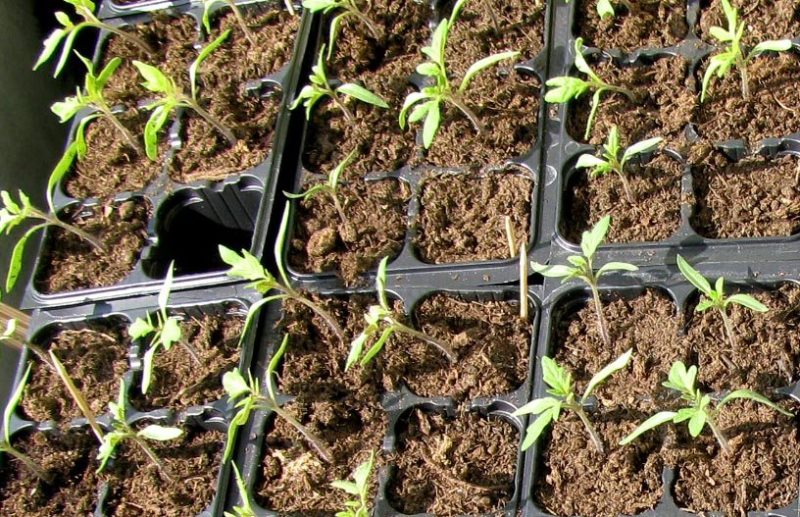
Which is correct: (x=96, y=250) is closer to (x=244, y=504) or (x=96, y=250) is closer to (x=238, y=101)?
(x=238, y=101)

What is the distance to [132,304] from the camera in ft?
5.39

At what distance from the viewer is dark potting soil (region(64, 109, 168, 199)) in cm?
180

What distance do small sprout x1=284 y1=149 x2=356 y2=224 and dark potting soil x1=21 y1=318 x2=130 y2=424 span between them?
401 mm

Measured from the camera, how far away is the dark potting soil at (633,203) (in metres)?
1.43

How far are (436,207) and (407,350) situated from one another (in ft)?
0.84

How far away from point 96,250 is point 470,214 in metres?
0.71

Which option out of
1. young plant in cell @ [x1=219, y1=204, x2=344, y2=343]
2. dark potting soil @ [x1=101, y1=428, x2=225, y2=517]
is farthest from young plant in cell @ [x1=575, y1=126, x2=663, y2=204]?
dark potting soil @ [x1=101, y1=428, x2=225, y2=517]

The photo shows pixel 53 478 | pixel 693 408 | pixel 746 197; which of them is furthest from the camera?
Result: pixel 53 478

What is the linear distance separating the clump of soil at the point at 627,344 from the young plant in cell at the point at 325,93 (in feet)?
1.58

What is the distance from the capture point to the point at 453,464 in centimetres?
134

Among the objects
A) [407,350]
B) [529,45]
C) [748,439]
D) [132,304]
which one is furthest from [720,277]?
[132,304]

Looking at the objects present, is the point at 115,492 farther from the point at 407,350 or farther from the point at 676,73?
the point at 676,73

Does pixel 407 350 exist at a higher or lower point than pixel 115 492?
higher

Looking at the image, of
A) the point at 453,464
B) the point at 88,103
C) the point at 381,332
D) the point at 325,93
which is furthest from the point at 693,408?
the point at 88,103
